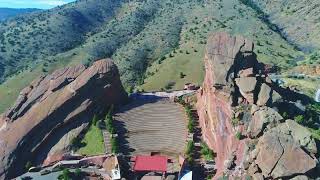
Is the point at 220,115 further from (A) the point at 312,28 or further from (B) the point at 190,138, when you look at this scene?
(A) the point at 312,28

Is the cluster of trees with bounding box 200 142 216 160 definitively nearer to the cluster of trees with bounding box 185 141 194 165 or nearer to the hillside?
the cluster of trees with bounding box 185 141 194 165

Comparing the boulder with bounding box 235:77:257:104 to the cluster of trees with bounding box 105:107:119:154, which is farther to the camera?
the cluster of trees with bounding box 105:107:119:154

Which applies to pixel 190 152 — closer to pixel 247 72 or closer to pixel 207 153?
pixel 207 153

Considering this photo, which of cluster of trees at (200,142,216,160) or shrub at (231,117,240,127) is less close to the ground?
shrub at (231,117,240,127)

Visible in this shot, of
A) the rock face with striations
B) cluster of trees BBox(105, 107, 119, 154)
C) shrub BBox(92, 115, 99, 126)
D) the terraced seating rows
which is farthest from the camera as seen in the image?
shrub BBox(92, 115, 99, 126)

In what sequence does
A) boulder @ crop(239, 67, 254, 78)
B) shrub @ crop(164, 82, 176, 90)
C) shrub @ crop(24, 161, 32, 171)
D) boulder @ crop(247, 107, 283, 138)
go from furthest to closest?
shrub @ crop(164, 82, 176, 90) → shrub @ crop(24, 161, 32, 171) → boulder @ crop(239, 67, 254, 78) → boulder @ crop(247, 107, 283, 138)

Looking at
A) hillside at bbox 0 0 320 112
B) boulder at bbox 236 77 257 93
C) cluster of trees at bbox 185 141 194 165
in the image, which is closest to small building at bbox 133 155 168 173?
cluster of trees at bbox 185 141 194 165

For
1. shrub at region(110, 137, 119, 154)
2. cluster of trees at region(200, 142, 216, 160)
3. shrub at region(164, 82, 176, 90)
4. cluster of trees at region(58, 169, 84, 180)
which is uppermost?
shrub at region(164, 82, 176, 90)
